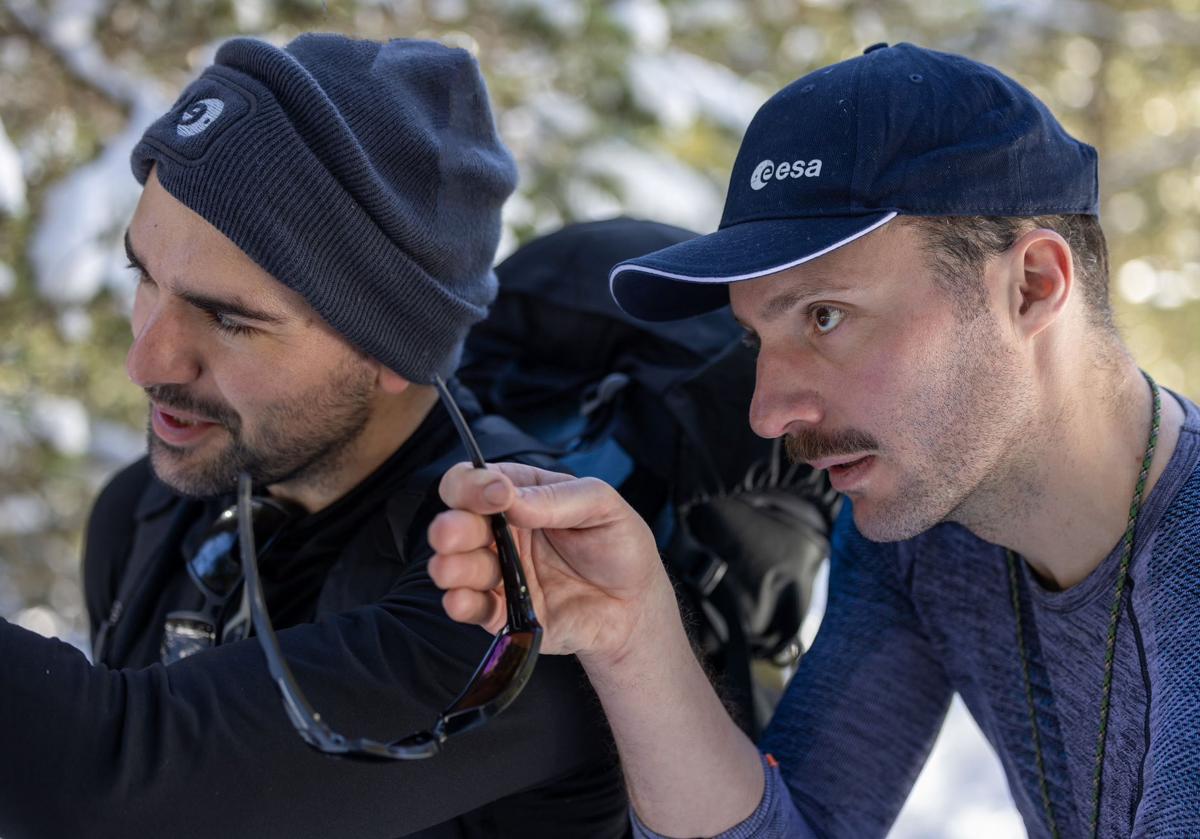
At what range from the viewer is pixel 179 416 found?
7.17ft

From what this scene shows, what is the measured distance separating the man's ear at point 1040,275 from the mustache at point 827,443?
310mm

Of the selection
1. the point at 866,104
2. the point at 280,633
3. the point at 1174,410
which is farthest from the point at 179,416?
the point at 1174,410

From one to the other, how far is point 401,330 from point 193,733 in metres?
0.87

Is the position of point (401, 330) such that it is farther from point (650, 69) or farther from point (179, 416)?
point (650, 69)

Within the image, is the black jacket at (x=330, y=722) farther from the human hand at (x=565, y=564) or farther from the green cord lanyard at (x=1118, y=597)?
the green cord lanyard at (x=1118, y=597)

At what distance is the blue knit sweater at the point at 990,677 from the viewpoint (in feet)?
5.98

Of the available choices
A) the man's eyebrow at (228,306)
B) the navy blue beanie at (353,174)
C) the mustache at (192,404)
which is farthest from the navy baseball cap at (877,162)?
the mustache at (192,404)

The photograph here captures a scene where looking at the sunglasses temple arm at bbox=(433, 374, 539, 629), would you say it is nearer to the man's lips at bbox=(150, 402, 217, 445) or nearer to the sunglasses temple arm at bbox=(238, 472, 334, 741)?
the sunglasses temple arm at bbox=(238, 472, 334, 741)

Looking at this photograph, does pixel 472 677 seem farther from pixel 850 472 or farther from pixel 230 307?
pixel 230 307

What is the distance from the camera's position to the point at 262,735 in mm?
1646

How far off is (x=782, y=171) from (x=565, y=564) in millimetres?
709

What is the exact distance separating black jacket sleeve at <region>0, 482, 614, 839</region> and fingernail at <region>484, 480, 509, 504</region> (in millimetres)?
448

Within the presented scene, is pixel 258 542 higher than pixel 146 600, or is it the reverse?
pixel 258 542

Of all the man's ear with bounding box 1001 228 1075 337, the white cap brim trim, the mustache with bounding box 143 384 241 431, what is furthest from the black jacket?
the man's ear with bounding box 1001 228 1075 337
